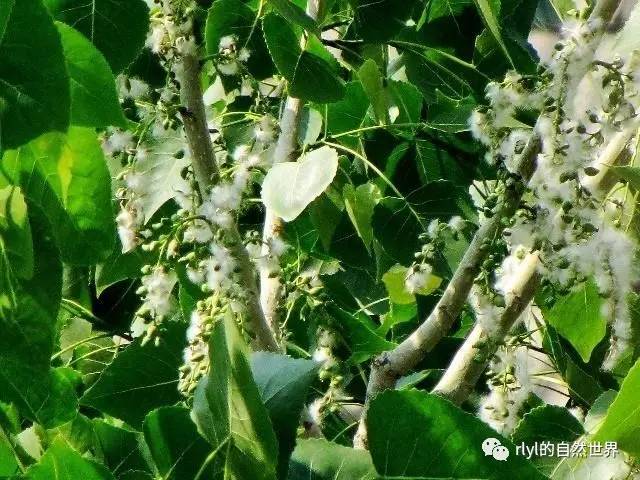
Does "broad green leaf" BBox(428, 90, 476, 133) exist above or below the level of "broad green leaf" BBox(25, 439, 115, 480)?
above

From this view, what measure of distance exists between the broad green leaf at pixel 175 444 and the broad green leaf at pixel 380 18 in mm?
433

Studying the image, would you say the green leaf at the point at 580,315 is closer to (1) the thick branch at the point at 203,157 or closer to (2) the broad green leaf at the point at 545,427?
(2) the broad green leaf at the point at 545,427

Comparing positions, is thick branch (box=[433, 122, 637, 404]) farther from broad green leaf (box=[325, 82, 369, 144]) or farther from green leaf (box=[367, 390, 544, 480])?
broad green leaf (box=[325, 82, 369, 144])

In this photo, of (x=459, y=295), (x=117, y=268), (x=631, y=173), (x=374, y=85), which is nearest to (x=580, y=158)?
(x=631, y=173)

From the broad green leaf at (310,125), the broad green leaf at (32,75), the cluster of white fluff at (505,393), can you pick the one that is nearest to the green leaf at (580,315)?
the cluster of white fluff at (505,393)

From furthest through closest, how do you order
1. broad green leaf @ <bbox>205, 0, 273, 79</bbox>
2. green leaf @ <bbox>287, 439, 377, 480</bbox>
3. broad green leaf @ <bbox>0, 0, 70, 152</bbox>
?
broad green leaf @ <bbox>205, 0, 273, 79</bbox>
green leaf @ <bbox>287, 439, 377, 480</bbox>
broad green leaf @ <bbox>0, 0, 70, 152</bbox>

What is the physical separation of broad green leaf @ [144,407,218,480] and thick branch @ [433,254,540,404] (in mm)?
235

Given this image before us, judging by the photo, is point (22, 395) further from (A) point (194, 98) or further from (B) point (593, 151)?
(B) point (593, 151)

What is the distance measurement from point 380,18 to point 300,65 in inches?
4.7

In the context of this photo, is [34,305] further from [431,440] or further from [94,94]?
[431,440]

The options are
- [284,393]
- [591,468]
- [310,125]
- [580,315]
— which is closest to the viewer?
[284,393]

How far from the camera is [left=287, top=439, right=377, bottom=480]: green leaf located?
56cm

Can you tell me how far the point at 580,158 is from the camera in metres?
0.62

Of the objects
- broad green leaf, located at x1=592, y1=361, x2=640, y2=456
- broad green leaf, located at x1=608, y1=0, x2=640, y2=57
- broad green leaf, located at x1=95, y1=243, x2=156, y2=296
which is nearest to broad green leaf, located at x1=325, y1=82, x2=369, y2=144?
broad green leaf, located at x1=95, y1=243, x2=156, y2=296
